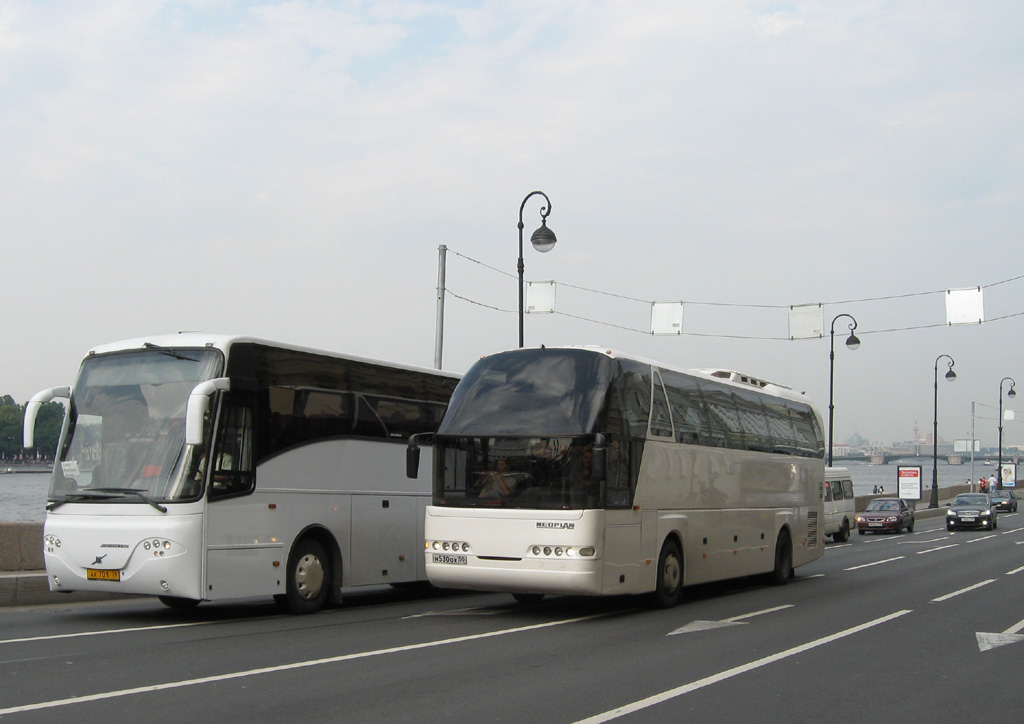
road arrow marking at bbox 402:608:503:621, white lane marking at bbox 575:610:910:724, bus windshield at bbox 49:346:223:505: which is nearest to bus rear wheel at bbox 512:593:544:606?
road arrow marking at bbox 402:608:503:621

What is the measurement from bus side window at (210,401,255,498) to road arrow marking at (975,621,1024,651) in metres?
8.42

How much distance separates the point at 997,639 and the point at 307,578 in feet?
27.2

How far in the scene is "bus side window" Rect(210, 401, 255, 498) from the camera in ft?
41.5

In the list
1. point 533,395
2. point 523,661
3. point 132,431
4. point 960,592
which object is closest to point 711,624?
point 533,395

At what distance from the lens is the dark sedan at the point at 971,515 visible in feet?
148

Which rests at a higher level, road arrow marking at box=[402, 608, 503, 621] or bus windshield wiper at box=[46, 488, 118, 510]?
bus windshield wiper at box=[46, 488, 118, 510]

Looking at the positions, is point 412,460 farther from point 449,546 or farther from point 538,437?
point 538,437

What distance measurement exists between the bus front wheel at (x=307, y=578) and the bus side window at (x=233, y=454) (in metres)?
1.40

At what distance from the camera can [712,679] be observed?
29.3ft

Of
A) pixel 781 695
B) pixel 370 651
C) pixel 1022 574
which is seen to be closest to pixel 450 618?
pixel 370 651

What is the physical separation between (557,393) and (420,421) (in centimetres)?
409

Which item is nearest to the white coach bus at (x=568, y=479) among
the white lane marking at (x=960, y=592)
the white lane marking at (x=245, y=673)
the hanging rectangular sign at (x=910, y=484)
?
the white lane marking at (x=245, y=673)

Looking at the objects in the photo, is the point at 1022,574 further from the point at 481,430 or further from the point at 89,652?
the point at 89,652

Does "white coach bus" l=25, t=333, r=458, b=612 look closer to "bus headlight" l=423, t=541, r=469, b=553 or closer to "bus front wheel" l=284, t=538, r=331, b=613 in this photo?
"bus front wheel" l=284, t=538, r=331, b=613
